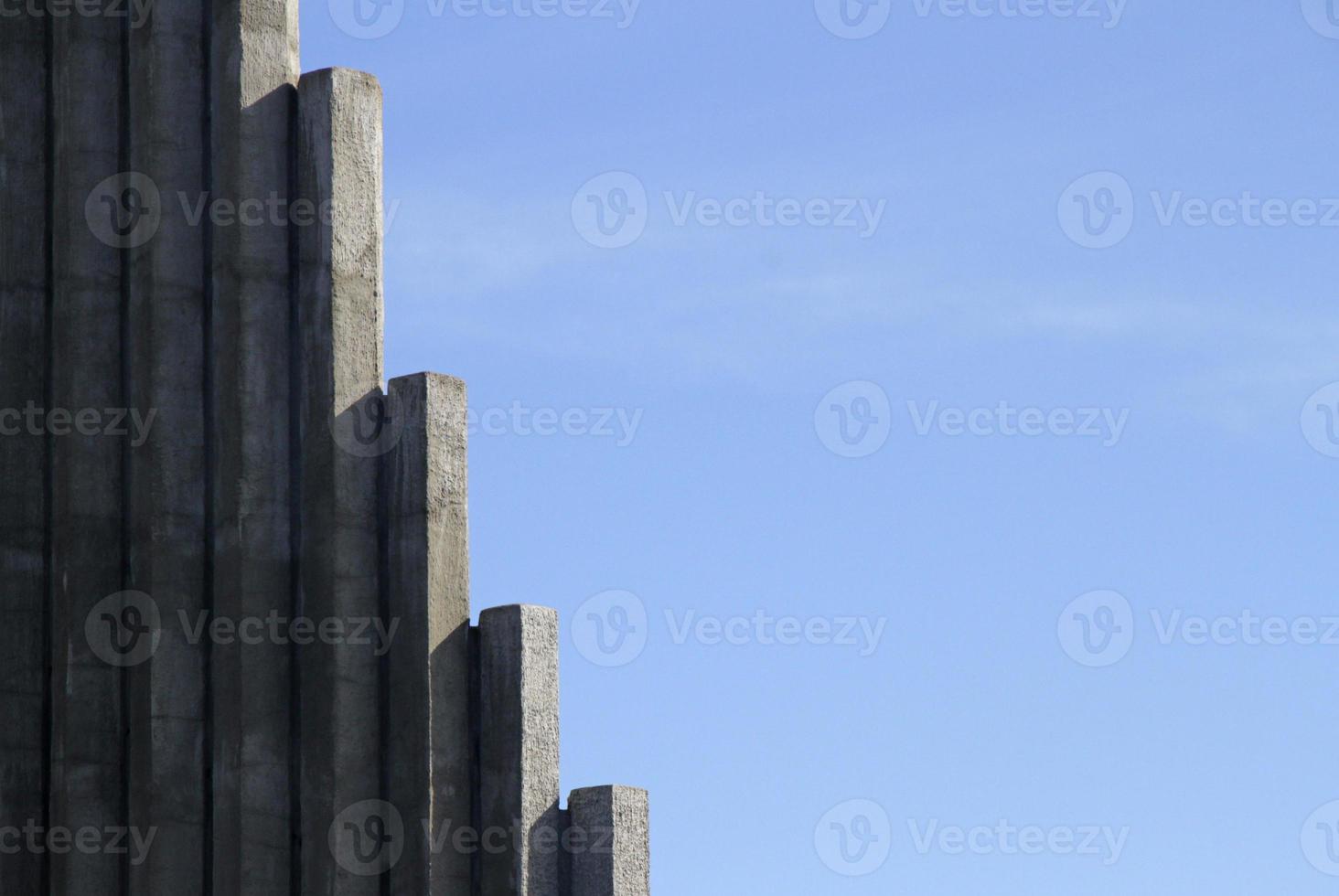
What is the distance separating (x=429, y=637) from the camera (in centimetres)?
1007

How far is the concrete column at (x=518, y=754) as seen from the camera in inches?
393

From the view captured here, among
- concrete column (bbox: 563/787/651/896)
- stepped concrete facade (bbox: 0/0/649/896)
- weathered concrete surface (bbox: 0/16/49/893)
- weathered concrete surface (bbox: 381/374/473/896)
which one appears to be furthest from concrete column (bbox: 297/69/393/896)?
weathered concrete surface (bbox: 0/16/49/893)

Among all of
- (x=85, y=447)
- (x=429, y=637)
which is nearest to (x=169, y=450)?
(x=85, y=447)

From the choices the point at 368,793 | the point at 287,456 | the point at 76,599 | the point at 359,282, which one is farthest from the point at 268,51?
the point at 368,793

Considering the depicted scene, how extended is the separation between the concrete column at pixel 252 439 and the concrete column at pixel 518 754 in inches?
35.5

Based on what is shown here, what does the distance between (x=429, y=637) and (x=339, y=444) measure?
974mm

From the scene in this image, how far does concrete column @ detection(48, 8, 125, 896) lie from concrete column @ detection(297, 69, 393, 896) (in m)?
0.96

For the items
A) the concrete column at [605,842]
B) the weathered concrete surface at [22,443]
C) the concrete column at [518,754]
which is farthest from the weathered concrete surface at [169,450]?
the concrete column at [605,842]

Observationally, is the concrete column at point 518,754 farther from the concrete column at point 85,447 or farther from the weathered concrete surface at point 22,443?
the weathered concrete surface at point 22,443

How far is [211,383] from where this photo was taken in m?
10.6

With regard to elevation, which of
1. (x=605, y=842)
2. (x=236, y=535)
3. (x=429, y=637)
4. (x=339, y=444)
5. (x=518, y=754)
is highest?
(x=339, y=444)

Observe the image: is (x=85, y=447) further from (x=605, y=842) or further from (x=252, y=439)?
(x=605, y=842)

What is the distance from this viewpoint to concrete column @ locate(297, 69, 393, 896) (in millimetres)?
10062

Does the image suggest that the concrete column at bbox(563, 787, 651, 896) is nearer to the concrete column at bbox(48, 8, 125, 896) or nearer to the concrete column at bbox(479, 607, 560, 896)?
the concrete column at bbox(479, 607, 560, 896)
